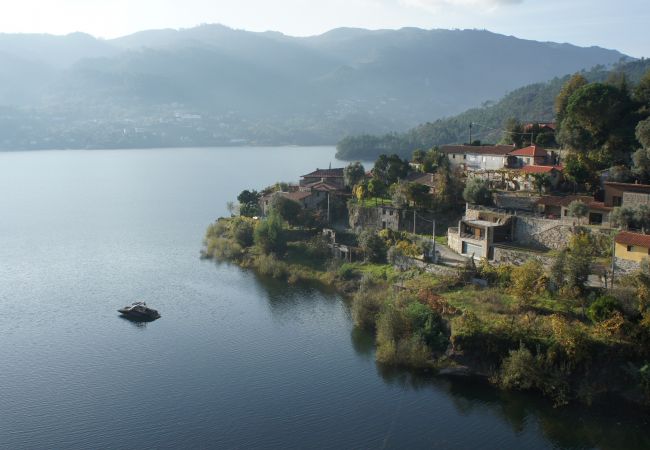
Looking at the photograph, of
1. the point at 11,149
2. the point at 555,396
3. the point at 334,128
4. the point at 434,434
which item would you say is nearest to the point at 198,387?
the point at 434,434

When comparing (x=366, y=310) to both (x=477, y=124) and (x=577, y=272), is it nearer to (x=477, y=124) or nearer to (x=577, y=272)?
(x=577, y=272)

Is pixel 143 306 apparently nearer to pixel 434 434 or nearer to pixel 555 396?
pixel 434 434

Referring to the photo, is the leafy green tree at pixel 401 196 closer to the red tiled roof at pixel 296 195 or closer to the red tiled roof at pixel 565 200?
the red tiled roof at pixel 565 200

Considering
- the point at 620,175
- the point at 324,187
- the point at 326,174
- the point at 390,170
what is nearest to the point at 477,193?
the point at 620,175

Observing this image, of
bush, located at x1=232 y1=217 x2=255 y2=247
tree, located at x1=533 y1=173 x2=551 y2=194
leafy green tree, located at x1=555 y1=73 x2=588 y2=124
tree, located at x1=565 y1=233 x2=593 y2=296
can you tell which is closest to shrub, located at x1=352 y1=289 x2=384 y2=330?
tree, located at x1=565 y1=233 x2=593 y2=296

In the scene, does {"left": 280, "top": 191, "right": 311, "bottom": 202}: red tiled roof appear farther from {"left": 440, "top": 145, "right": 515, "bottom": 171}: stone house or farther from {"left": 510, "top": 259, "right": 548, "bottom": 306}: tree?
{"left": 510, "top": 259, "right": 548, "bottom": 306}: tree
